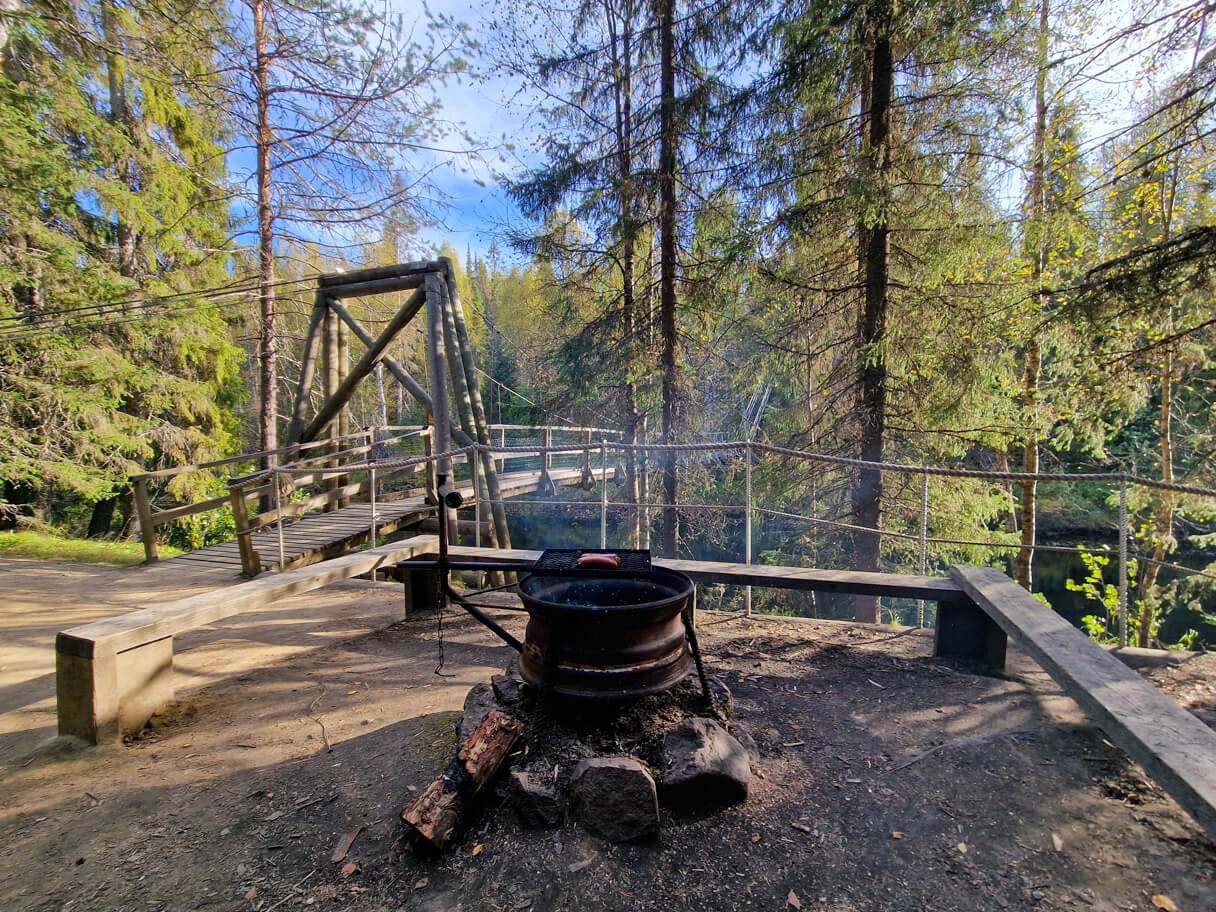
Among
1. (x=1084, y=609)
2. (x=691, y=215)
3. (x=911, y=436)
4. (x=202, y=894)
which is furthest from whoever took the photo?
(x=1084, y=609)

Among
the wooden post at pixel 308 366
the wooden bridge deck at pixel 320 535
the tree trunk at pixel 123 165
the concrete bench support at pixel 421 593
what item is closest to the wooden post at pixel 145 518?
the wooden bridge deck at pixel 320 535

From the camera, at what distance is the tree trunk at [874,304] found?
5.38 meters

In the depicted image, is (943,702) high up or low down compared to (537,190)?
down

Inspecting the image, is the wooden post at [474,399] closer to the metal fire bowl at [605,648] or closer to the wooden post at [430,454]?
the wooden post at [430,454]

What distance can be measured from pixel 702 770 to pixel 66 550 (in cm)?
1026

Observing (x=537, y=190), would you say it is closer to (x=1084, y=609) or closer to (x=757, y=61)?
(x=757, y=61)

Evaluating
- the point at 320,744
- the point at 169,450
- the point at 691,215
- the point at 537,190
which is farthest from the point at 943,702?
the point at 169,450

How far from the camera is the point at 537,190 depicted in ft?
26.4

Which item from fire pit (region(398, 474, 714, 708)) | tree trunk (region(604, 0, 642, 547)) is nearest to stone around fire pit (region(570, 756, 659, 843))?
fire pit (region(398, 474, 714, 708))

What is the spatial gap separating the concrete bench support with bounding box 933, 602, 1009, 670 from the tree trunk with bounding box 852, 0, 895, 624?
2.50m

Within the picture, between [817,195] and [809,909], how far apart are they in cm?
662

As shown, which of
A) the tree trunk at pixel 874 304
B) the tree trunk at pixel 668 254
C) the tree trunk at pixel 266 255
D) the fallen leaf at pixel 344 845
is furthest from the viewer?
the tree trunk at pixel 266 255

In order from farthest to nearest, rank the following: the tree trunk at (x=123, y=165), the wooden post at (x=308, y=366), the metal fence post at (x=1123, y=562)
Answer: the tree trunk at (x=123, y=165) < the wooden post at (x=308, y=366) < the metal fence post at (x=1123, y=562)

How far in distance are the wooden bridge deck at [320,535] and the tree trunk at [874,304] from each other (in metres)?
5.37
